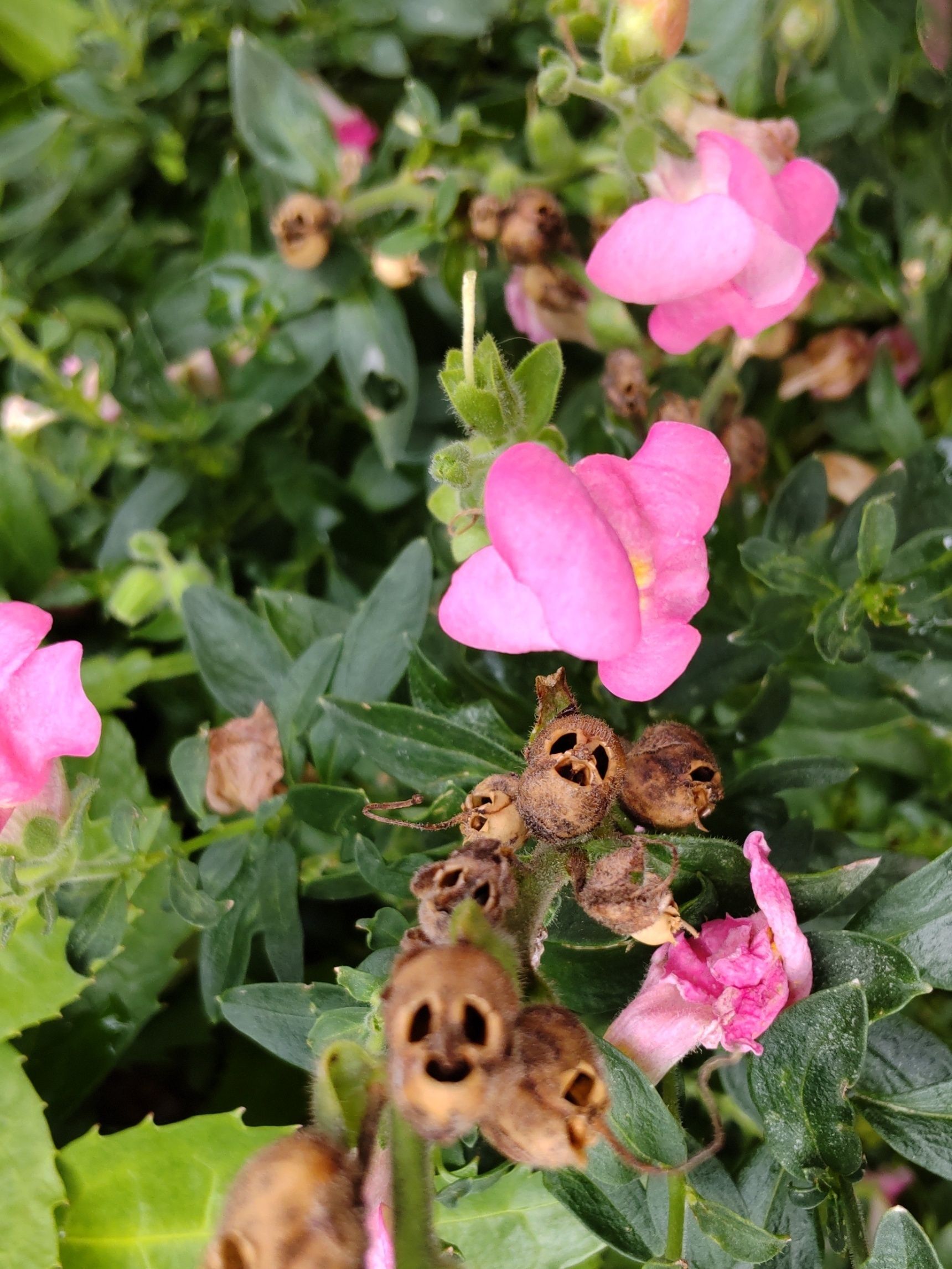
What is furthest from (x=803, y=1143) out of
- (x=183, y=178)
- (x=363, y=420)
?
(x=183, y=178)

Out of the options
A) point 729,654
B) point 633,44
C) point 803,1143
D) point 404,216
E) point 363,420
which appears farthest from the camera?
point 363,420

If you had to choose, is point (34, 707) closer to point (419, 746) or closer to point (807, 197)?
point (419, 746)

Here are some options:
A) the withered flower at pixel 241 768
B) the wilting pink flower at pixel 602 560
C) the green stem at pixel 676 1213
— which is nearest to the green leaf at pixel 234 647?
the withered flower at pixel 241 768

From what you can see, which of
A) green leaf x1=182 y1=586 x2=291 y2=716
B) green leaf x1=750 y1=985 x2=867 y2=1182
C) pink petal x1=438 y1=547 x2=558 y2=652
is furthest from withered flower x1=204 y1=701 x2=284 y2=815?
green leaf x1=750 y1=985 x2=867 y2=1182

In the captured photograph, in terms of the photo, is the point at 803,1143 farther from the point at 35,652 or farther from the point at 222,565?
the point at 222,565

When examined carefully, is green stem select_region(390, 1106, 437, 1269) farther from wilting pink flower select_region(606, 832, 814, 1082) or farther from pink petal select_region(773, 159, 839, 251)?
pink petal select_region(773, 159, 839, 251)

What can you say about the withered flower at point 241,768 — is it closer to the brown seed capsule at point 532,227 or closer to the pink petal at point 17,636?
the pink petal at point 17,636
